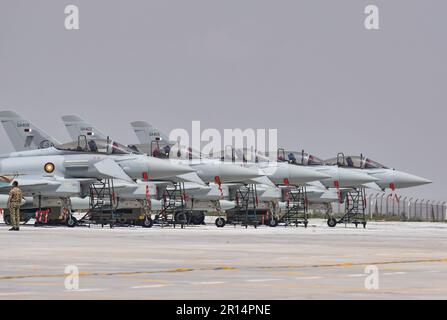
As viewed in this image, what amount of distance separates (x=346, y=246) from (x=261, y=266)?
1005 centimetres

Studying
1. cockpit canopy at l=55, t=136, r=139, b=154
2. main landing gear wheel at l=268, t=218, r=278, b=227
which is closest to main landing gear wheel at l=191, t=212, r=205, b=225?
main landing gear wheel at l=268, t=218, r=278, b=227

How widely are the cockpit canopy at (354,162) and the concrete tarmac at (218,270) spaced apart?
104ft

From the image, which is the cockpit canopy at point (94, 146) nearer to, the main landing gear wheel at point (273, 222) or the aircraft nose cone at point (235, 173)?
the aircraft nose cone at point (235, 173)

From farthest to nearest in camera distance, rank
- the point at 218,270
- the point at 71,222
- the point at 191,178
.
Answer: the point at 191,178
the point at 71,222
the point at 218,270

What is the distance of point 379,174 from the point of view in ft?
208

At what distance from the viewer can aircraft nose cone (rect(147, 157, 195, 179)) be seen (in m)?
51.1

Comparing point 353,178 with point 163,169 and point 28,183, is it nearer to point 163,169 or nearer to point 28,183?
point 163,169

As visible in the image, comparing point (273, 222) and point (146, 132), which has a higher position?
point (146, 132)

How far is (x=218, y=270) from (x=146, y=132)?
4571cm

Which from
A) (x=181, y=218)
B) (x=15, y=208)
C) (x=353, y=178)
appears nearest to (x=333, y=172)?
(x=353, y=178)

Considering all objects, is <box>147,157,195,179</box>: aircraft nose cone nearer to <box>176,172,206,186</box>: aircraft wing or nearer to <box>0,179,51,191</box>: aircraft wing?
<box>176,172,206,186</box>: aircraft wing
